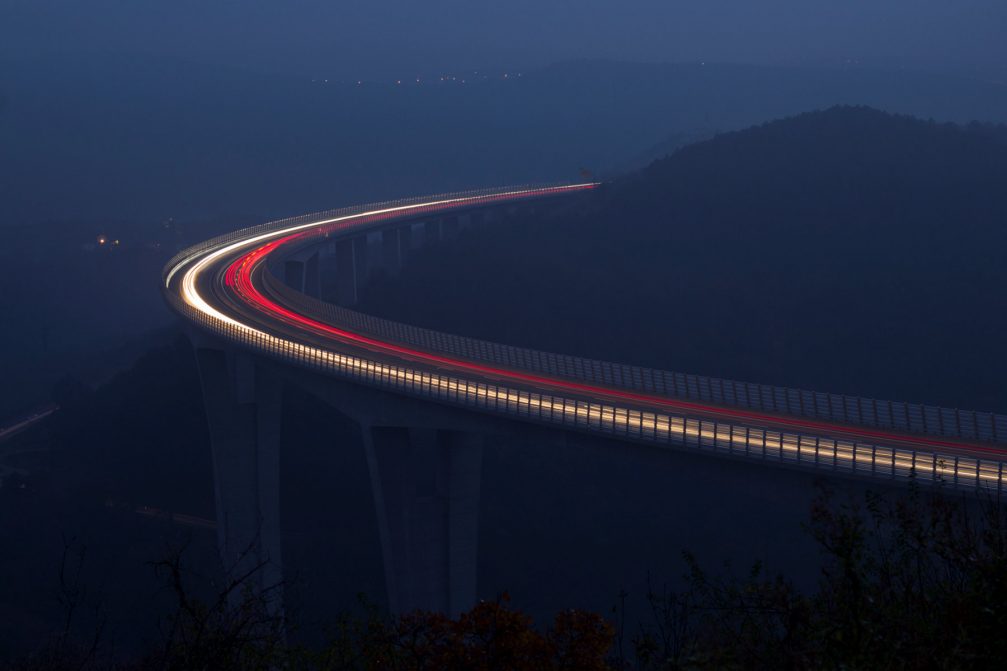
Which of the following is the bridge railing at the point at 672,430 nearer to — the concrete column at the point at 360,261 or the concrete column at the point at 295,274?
the concrete column at the point at 295,274

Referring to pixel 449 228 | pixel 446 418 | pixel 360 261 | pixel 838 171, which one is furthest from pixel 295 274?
pixel 838 171

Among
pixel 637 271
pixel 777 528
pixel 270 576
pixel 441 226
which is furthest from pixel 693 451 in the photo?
pixel 441 226

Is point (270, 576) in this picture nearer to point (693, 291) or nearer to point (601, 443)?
point (601, 443)

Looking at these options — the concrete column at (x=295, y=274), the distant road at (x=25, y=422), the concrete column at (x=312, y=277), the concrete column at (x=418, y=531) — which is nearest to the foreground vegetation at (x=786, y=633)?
the concrete column at (x=418, y=531)

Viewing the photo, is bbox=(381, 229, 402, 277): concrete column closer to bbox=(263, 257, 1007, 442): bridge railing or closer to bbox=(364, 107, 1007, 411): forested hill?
bbox=(364, 107, 1007, 411): forested hill

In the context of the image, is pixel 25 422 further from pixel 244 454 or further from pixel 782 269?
pixel 782 269

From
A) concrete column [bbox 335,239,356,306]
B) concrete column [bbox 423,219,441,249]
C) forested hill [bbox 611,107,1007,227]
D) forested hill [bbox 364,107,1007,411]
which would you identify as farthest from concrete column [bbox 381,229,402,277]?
forested hill [bbox 611,107,1007,227]
